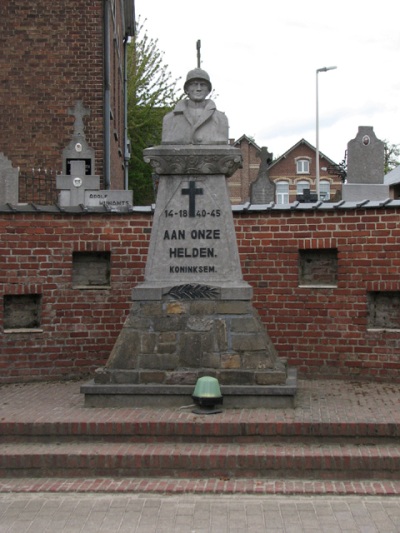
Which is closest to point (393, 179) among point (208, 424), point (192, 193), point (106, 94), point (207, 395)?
point (106, 94)

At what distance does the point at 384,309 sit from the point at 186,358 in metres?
2.76

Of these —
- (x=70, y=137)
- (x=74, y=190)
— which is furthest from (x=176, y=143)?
(x=70, y=137)

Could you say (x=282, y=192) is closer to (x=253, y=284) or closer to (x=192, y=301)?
(x=253, y=284)

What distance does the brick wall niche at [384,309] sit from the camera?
8.42 meters

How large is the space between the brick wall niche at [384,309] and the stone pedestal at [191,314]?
171 centimetres

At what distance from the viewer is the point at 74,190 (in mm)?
12672

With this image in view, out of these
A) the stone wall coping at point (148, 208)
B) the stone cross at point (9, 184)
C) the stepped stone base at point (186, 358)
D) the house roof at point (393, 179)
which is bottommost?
the stepped stone base at point (186, 358)

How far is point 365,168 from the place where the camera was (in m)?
10.7

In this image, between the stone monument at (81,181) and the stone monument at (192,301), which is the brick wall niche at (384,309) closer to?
the stone monument at (192,301)

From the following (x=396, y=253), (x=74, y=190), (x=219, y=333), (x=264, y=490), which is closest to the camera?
(x=264, y=490)

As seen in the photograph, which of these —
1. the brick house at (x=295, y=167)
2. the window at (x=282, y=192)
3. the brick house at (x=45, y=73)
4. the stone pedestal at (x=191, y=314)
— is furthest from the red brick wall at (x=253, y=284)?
the brick house at (x=295, y=167)

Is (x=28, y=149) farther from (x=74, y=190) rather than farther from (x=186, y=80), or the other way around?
(x=186, y=80)

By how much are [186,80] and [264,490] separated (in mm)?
4110

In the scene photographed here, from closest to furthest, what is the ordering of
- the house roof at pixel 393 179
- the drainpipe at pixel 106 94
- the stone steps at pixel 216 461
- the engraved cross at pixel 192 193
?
the stone steps at pixel 216 461 → the engraved cross at pixel 192 193 → the drainpipe at pixel 106 94 → the house roof at pixel 393 179
